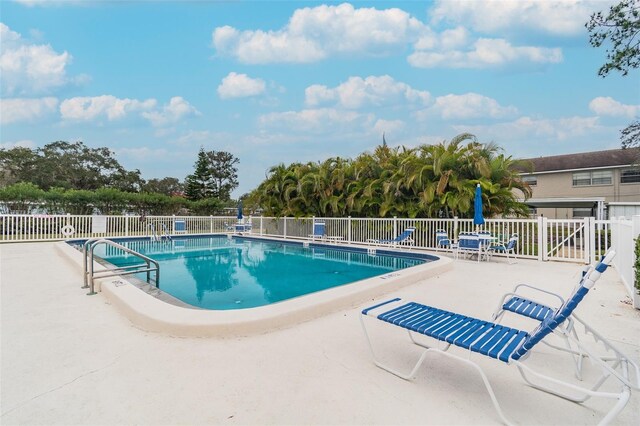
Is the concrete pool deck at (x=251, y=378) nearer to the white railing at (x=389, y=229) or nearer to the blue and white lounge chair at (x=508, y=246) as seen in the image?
the white railing at (x=389, y=229)

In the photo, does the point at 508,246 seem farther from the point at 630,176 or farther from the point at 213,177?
the point at 213,177

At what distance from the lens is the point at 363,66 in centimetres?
1702

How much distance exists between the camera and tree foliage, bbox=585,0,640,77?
8.30m

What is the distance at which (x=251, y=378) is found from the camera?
2342mm

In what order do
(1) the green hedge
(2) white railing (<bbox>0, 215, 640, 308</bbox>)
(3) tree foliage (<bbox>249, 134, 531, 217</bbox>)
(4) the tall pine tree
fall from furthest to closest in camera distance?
(4) the tall pine tree, (1) the green hedge, (3) tree foliage (<bbox>249, 134, 531, 217</bbox>), (2) white railing (<bbox>0, 215, 640, 308</bbox>)

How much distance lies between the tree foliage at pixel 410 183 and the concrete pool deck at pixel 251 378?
6874mm

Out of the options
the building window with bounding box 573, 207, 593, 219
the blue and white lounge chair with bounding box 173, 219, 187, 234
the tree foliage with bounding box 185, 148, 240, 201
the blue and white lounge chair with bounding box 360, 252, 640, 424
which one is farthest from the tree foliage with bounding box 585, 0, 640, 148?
the tree foliage with bounding box 185, 148, 240, 201

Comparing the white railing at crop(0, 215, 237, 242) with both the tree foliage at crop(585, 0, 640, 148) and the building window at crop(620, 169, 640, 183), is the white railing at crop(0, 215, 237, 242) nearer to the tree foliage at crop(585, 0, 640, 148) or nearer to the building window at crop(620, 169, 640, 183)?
the tree foliage at crop(585, 0, 640, 148)

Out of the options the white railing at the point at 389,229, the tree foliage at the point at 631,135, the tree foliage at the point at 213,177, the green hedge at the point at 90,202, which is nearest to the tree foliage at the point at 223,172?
the tree foliage at the point at 213,177

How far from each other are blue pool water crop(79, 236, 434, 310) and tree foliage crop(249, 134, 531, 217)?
2.27 m

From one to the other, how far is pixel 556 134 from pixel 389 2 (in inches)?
479

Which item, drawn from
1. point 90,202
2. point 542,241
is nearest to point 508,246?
point 542,241

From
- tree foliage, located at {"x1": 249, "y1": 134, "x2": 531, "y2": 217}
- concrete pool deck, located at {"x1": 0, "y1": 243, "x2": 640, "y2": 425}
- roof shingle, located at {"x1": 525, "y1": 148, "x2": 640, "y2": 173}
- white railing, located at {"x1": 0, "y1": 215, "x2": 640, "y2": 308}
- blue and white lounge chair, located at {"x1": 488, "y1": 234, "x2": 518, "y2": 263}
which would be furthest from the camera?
roof shingle, located at {"x1": 525, "y1": 148, "x2": 640, "y2": 173}

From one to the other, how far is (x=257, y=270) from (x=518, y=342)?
7262 mm
